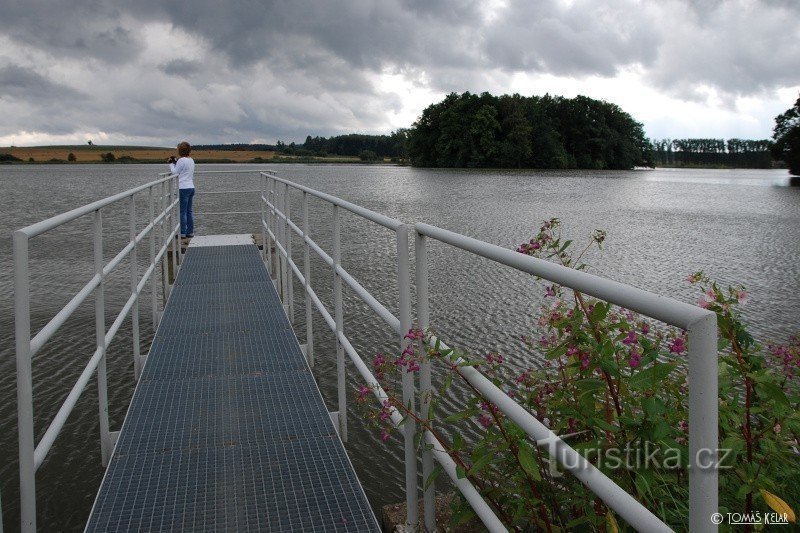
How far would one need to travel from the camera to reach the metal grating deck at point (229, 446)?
123 inches

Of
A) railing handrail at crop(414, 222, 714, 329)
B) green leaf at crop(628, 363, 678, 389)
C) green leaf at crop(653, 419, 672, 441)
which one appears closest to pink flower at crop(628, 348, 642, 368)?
green leaf at crop(653, 419, 672, 441)

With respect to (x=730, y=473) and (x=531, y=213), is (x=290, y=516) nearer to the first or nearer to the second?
(x=730, y=473)

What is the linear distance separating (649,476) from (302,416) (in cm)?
235

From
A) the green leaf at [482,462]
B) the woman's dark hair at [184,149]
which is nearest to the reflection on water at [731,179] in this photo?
the woman's dark hair at [184,149]

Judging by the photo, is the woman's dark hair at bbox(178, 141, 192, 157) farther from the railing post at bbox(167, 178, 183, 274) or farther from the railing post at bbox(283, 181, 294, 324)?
the railing post at bbox(283, 181, 294, 324)

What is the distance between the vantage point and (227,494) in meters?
3.28

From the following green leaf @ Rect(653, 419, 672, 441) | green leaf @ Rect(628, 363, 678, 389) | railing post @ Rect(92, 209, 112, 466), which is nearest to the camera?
green leaf @ Rect(628, 363, 678, 389)

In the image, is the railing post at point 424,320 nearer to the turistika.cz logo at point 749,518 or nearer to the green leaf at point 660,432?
the green leaf at point 660,432

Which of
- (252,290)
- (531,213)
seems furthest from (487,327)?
(531,213)

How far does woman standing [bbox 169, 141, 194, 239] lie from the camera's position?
1191 centimetres

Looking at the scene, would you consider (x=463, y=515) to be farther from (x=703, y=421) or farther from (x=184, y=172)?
(x=184, y=172)

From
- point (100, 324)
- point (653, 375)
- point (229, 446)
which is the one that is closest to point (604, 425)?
point (653, 375)

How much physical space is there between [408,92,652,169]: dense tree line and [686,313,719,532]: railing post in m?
92.2

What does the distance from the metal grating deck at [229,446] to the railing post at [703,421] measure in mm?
2008
